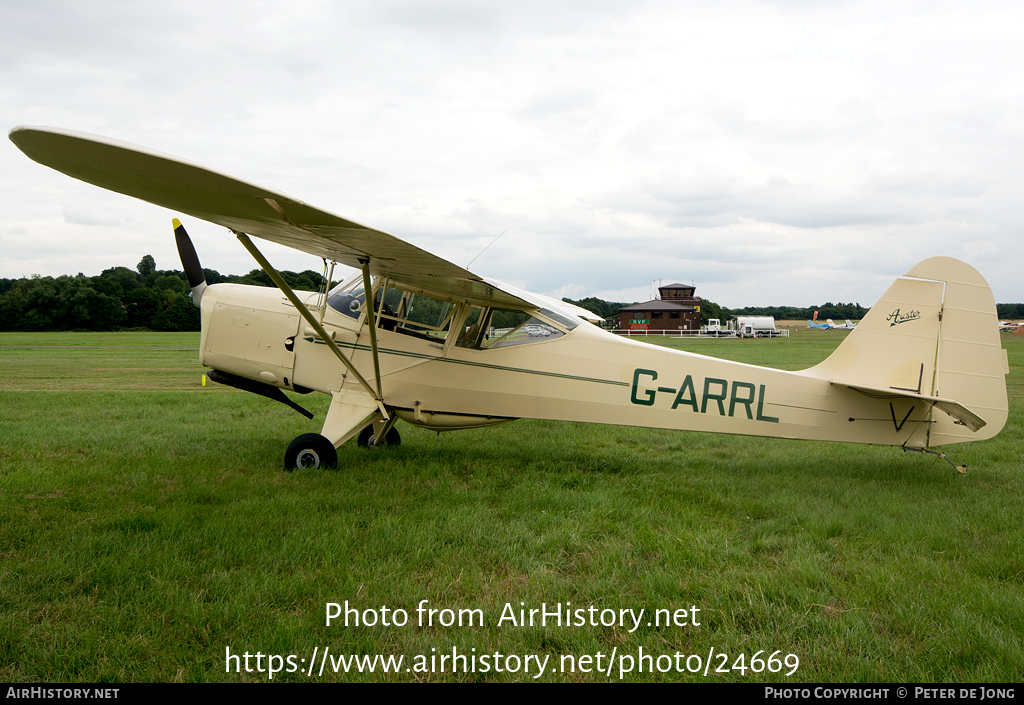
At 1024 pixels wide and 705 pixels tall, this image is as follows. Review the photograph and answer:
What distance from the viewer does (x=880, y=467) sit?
20.8ft

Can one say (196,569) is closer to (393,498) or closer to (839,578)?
(393,498)

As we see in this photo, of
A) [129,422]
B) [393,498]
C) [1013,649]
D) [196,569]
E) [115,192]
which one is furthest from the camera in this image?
[129,422]

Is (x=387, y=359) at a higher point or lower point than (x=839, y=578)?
higher

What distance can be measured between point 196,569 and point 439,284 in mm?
3447

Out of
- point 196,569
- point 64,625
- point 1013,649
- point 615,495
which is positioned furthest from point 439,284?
point 1013,649

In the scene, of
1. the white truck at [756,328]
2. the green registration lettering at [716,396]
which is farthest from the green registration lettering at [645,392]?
the white truck at [756,328]

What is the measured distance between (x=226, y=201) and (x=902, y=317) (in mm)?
6402

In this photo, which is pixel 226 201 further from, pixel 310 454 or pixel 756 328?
pixel 756 328

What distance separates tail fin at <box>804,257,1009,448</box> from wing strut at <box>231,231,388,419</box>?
4969mm

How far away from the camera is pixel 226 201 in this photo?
3.89 m

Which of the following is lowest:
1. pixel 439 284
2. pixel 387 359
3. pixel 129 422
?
pixel 129 422
